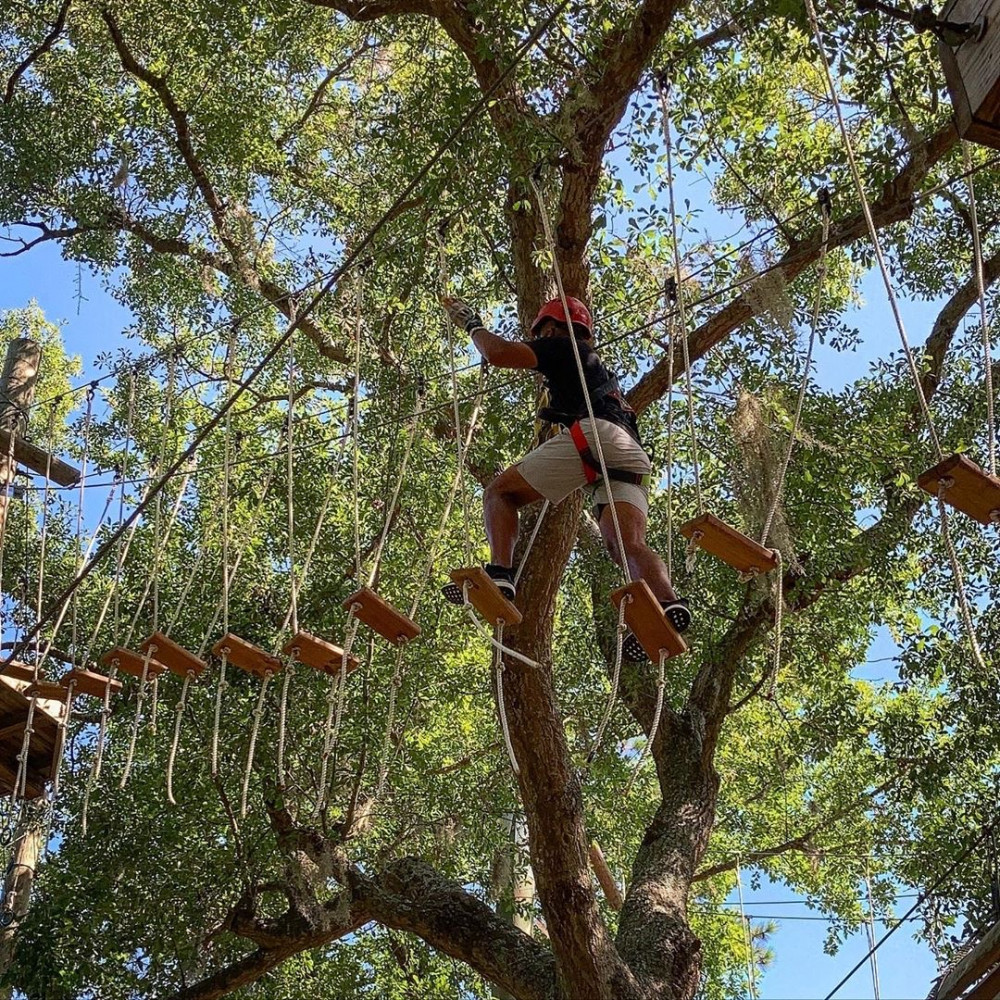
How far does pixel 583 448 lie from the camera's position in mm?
4305

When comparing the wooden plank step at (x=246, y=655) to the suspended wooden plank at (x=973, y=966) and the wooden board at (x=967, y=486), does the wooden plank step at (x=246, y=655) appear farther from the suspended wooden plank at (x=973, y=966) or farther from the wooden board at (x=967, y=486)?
the suspended wooden plank at (x=973, y=966)

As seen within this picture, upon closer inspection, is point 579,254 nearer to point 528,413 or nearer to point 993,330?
point 528,413

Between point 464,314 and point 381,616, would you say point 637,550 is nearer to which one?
point 381,616

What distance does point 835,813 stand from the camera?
25.9 ft

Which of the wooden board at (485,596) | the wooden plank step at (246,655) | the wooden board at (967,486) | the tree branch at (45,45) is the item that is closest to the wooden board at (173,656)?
the wooden plank step at (246,655)

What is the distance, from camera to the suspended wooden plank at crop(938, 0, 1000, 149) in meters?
3.05

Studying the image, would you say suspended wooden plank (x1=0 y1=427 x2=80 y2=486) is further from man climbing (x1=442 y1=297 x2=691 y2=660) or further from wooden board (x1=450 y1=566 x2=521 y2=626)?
wooden board (x1=450 y1=566 x2=521 y2=626)

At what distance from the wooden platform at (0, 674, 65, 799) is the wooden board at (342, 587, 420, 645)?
250cm

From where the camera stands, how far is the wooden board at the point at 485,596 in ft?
11.7

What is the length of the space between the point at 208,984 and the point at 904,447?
15.0 ft

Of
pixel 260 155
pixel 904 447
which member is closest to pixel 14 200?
pixel 260 155

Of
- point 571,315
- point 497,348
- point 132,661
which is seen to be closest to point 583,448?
point 497,348

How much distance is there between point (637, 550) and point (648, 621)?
1.80 ft

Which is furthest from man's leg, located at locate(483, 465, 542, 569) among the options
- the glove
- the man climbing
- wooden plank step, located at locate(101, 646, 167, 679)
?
wooden plank step, located at locate(101, 646, 167, 679)
